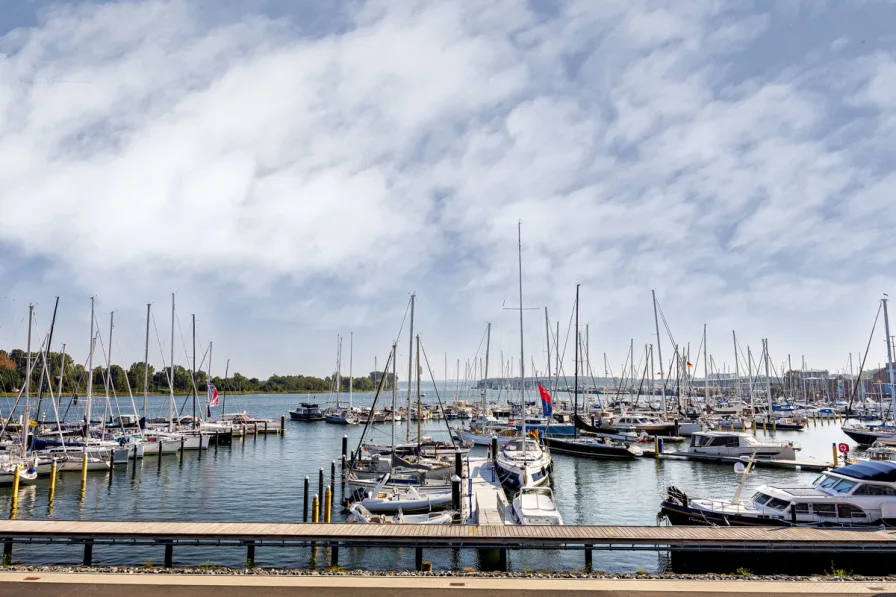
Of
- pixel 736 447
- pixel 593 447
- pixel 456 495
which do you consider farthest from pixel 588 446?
pixel 456 495

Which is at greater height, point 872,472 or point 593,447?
point 872,472

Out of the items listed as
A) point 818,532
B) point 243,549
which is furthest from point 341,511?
point 818,532

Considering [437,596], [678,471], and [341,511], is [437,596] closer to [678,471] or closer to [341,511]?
[341,511]

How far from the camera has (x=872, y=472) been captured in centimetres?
2397

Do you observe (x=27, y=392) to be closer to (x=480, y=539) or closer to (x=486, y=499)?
(x=486, y=499)

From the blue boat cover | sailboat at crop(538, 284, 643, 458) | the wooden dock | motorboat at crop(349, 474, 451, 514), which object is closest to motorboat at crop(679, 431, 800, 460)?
sailboat at crop(538, 284, 643, 458)

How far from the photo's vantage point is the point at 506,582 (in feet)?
50.4

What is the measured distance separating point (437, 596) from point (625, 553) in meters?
12.9

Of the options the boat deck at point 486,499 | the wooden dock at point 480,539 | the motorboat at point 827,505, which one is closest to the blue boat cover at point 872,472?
the motorboat at point 827,505

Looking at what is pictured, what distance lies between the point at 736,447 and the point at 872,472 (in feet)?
99.2

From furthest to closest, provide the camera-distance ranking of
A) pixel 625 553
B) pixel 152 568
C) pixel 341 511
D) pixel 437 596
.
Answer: pixel 341 511, pixel 625 553, pixel 152 568, pixel 437 596

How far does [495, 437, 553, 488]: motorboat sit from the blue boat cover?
15.9 meters

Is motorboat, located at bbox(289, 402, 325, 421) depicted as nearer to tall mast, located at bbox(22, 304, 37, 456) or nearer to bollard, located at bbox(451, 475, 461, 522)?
tall mast, located at bbox(22, 304, 37, 456)

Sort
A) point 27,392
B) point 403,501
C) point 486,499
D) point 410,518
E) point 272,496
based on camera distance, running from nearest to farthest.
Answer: point 410,518 → point 403,501 → point 486,499 → point 272,496 → point 27,392
